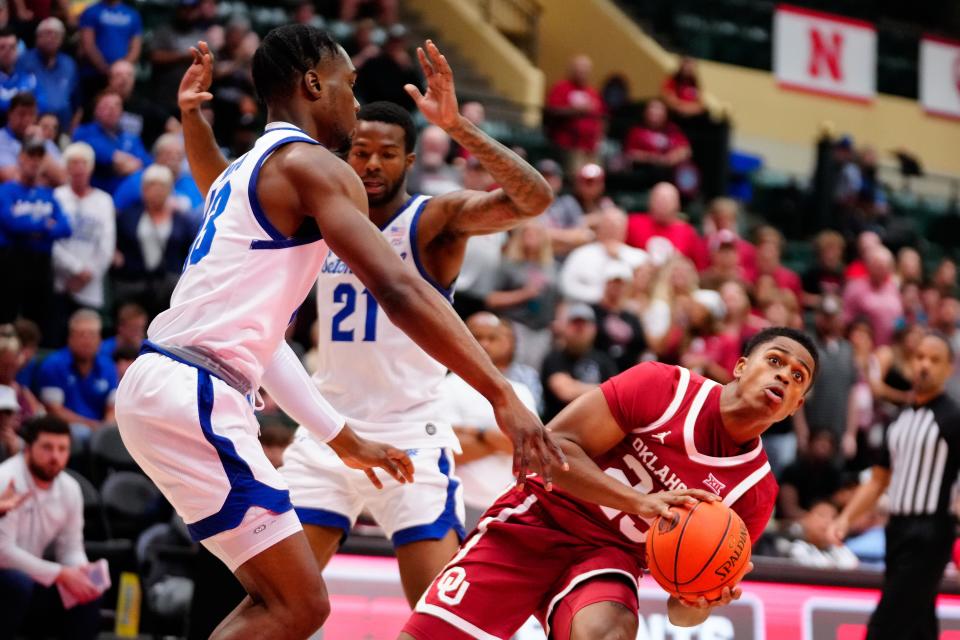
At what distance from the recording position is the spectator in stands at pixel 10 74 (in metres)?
10.2

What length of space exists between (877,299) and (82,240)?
25.6 ft

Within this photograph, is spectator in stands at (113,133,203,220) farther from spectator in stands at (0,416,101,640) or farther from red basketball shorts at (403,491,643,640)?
red basketball shorts at (403,491,643,640)

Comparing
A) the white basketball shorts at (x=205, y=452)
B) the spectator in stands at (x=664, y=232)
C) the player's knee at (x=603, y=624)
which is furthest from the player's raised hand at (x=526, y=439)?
the spectator in stands at (x=664, y=232)

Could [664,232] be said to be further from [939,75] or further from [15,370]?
[939,75]

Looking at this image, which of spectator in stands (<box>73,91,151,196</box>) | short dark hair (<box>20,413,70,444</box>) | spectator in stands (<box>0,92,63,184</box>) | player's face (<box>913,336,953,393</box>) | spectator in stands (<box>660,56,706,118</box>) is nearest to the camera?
short dark hair (<box>20,413,70,444</box>)

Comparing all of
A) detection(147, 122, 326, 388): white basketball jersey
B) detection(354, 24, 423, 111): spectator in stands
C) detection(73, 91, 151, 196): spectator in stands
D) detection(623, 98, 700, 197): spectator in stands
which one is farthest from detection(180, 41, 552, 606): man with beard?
detection(623, 98, 700, 197): spectator in stands

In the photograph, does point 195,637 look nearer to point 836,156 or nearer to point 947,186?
point 836,156

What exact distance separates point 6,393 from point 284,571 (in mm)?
4672

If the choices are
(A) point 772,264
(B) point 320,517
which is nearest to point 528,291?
(A) point 772,264

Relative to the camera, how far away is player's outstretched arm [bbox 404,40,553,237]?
4.92 m

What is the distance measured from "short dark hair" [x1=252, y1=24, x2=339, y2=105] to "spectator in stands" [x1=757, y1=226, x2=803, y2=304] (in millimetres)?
9462

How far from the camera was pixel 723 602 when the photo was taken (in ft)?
15.8

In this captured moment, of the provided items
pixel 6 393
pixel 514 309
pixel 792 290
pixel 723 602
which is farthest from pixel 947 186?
pixel 723 602

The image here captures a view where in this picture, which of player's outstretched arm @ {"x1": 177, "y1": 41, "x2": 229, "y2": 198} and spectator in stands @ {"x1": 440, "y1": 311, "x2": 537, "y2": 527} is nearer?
player's outstretched arm @ {"x1": 177, "y1": 41, "x2": 229, "y2": 198}
